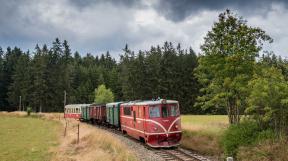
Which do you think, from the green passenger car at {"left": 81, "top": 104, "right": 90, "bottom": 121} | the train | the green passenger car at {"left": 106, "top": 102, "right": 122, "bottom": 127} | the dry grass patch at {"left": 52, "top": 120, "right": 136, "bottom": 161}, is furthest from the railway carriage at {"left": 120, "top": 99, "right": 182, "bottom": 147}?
the green passenger car at {"left": 81, "top": 104, "right": 90, "bottom": 121}

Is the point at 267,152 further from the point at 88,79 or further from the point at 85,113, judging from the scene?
the point at 88,79

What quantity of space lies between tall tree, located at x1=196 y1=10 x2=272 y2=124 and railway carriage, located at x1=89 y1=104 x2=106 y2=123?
70.6 ft

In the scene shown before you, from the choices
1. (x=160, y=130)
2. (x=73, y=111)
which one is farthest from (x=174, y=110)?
(x=73, y=111)

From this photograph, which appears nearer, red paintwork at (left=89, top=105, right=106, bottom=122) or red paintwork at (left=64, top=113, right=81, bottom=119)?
red paintwork at (left=89, top=105, right=106, bottom=122)

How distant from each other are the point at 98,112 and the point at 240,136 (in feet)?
97.8

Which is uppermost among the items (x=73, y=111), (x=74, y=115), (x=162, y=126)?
(x=73, y=111)

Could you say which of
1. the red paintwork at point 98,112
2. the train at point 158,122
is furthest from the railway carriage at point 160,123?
the red paintwork at point 98,112

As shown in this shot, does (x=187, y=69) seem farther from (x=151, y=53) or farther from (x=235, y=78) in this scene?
(x=235, y=78)

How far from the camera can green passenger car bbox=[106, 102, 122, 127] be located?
3331cm

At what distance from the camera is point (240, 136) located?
682 inches

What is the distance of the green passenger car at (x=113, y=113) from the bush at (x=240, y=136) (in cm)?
1599

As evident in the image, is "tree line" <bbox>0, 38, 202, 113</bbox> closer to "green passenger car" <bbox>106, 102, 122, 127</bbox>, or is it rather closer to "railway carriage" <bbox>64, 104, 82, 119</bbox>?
"railway carriage" <bbox>64, 104, 82, 119</bbox>

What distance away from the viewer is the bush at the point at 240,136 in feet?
55.6

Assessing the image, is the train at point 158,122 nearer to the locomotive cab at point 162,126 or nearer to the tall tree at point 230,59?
the locomotive cab at point 162,126
